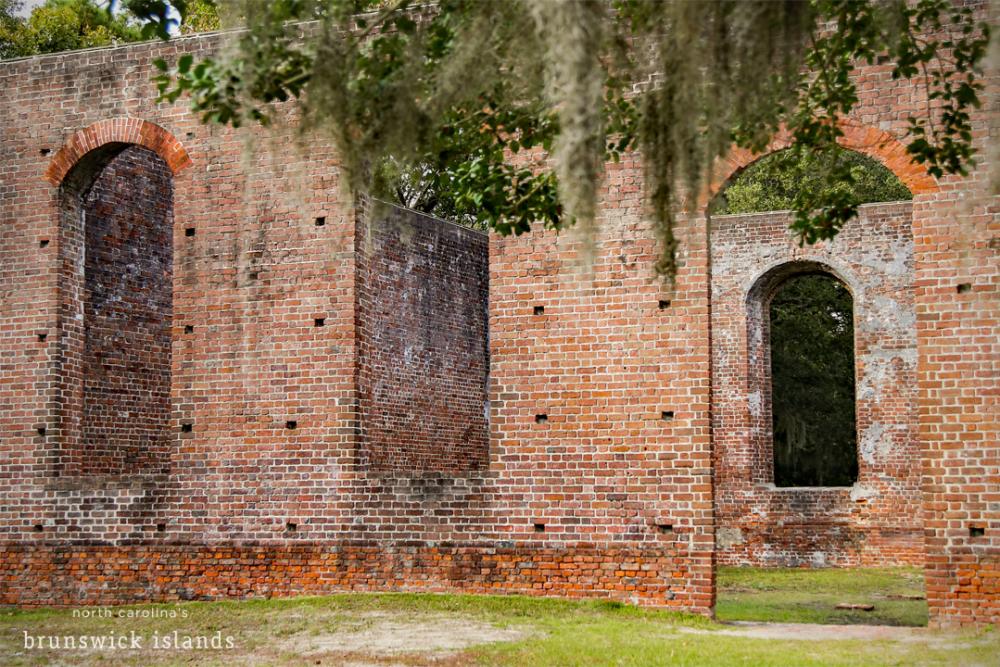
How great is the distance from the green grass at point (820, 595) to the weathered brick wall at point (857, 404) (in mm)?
684

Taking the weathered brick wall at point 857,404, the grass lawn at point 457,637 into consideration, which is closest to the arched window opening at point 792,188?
the weathered brick wall at point 857,404

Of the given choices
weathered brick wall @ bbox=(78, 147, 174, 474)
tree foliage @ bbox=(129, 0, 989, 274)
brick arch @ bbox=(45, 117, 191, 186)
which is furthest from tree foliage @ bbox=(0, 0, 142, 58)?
tree foliage @ bbox=(129, 0, 989, 274)

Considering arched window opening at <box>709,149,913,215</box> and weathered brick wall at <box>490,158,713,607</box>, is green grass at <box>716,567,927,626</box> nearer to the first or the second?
weathered brick wall at <box>490,158,713,607</box>

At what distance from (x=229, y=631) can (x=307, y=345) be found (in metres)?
3.14

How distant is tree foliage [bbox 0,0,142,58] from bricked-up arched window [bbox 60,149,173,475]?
25.9ft

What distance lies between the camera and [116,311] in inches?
528

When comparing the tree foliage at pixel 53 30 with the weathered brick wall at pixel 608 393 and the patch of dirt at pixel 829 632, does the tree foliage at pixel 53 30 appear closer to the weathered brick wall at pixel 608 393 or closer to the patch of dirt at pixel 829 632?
A: the weathered brick wall at pixel 608 393

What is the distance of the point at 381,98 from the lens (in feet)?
20.3

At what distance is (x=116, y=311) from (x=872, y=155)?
8637mm

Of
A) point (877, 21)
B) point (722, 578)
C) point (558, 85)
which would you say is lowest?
point (722, 578)

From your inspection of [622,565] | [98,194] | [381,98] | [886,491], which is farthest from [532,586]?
[886,491]

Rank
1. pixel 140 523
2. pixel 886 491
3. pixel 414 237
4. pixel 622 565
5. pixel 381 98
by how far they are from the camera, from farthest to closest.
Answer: pixel 886 491 → pixel 414 237 → pixel 140 523 → pixel 622 565 → pixel 381 98

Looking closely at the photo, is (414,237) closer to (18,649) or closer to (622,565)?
(622,565)

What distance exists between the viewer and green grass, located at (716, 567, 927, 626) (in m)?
11.2
